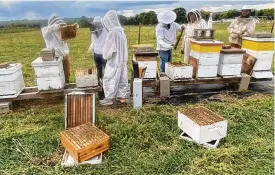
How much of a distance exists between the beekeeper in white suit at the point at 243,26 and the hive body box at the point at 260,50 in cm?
29

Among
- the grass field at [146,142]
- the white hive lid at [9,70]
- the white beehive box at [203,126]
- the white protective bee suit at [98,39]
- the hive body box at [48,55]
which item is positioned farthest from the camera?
the white protective bee suit at [98,39]

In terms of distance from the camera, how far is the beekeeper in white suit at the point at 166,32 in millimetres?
5266

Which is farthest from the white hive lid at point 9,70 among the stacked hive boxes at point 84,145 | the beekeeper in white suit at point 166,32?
the beekeeper in white suit at point 166,32

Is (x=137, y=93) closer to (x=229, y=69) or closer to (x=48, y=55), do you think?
(x=48, y=55)

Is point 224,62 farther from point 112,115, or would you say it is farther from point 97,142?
point 97,142

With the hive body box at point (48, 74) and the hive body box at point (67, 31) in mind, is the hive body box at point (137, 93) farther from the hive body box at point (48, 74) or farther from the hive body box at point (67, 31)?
the hive body box at point (67, 31)

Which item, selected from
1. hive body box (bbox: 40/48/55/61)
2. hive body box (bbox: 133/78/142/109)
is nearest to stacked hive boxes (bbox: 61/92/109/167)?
hive body box (bbox: 133/78/142/109)

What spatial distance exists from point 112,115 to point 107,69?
81 cm

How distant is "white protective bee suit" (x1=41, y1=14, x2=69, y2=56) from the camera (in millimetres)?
4828

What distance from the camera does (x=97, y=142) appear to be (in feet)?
10.5

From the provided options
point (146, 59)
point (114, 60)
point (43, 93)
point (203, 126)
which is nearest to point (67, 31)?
point (114, 60)

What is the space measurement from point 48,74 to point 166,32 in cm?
240

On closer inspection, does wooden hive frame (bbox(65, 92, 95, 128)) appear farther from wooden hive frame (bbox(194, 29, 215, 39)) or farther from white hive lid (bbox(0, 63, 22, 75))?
wooden hive frame (bbox(194, 29, 215, 39))

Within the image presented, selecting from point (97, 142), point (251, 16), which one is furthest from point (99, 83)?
point (251, 16)
